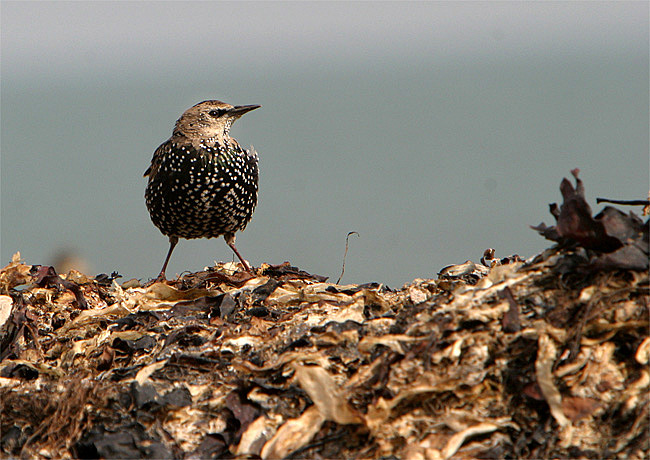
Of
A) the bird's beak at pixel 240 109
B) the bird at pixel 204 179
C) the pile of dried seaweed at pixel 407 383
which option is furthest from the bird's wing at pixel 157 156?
the pile of dried seaweed at pixel 407 383

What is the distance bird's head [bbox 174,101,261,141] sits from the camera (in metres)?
6.00

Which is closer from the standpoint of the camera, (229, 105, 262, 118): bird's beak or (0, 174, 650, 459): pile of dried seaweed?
(0, 174, 650, 459): pile of dried seaweed

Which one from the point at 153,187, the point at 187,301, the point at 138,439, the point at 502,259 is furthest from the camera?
the point at 153,187

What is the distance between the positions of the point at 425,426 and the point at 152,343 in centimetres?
139

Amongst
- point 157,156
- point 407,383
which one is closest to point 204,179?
point 157,156

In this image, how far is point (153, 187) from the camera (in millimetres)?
5992

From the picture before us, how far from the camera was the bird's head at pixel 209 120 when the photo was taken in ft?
19.7

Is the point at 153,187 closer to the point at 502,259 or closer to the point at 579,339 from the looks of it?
the point at 502,259

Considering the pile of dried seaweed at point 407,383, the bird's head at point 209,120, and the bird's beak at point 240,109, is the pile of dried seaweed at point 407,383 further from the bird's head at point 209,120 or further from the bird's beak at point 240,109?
the bird's beak at point 240,109

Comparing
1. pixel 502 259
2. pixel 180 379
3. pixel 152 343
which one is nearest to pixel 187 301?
pixel 152 343

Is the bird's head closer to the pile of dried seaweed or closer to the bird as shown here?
the bird

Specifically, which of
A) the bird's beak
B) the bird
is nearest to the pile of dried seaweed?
the bird

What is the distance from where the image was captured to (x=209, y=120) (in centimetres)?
611

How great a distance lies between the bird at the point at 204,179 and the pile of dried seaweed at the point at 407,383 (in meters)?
2.87
